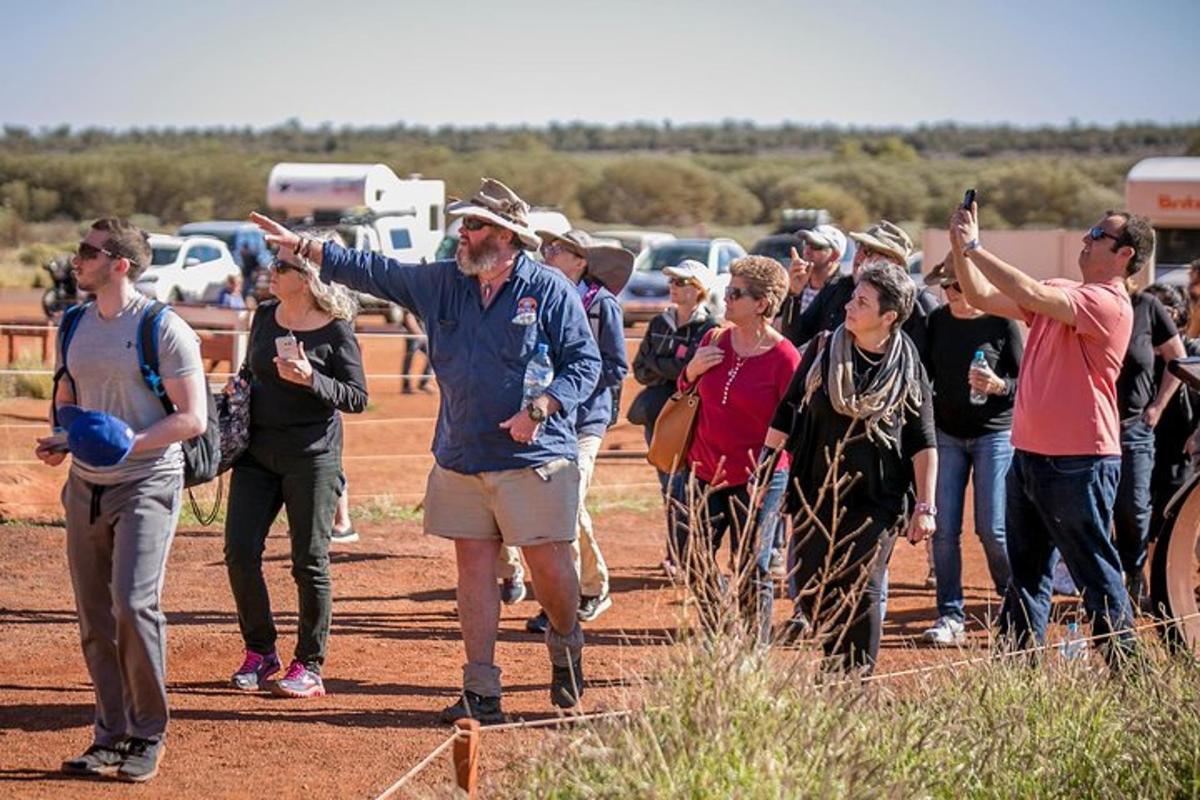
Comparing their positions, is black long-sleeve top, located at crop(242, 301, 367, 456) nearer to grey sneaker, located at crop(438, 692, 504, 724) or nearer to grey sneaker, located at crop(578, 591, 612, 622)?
grey sneaker, located at crop(438, 692, 504, 724)

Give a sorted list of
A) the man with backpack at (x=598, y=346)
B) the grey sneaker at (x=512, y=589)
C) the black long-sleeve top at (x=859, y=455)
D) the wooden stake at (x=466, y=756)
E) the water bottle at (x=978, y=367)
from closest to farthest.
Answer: the wooden stake at (x=466, y=756) < the black long-sleeve top at (x=859, y=455) < the water bottle at (x=978, y=367) < the man with backpack at (x=598, y=346) < the grey sneaker at (x=512, y=589)

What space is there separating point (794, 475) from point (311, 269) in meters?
2.27

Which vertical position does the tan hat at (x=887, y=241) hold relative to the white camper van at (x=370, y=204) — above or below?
above

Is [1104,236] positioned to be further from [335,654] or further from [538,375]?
[335,654]

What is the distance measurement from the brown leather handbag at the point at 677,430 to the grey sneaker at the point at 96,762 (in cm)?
286

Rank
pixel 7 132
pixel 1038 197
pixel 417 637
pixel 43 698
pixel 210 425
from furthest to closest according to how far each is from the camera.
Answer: pixel 7 132 → pixel 1038 197 → pixel 417 637 → pixel 43 698 → pixel 210 425

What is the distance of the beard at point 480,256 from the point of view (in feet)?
23.3

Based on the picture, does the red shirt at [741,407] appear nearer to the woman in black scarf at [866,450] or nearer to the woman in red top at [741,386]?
the woman in red top at [741,386]

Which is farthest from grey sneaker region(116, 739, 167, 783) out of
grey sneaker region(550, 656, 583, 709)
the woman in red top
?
the woman in red top

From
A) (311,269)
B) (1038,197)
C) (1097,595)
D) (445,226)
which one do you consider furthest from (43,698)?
(1038,197)

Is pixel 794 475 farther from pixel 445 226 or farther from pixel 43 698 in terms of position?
pixel 445 226

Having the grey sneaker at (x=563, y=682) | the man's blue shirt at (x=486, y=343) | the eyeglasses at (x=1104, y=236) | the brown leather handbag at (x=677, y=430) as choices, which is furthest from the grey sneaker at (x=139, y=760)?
the eyeglasses at (x=1104, y=236)

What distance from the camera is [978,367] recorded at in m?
8.62

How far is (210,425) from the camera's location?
7.05m
